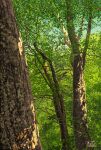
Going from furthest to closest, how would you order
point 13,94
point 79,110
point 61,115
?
1. point 79,110
2. point 61,115
3. point 13,94

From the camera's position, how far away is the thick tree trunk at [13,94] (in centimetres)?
557

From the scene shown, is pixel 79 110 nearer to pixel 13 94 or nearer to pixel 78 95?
pixel 78 95

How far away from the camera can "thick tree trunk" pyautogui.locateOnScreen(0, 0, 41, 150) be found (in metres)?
5.57

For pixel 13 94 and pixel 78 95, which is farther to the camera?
pixel 78 95

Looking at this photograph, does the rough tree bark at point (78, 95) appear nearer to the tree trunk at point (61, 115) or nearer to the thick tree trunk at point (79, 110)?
the thick tree trunk at point (79, 110)

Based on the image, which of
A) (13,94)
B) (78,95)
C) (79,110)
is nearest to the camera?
(13,94)

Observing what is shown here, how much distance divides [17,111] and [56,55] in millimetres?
16236

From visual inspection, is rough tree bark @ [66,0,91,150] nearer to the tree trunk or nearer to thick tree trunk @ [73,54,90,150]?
thick tree trunk @ [73,54,90,150]

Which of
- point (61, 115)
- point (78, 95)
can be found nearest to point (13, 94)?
point (61, 115)

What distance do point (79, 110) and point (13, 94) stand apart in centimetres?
1680

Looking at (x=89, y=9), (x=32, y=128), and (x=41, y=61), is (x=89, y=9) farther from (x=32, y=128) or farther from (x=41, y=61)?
(x=32, y=128)

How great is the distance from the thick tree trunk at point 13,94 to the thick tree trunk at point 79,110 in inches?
635

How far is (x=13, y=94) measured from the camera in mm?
5621

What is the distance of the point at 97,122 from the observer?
33031 mm
